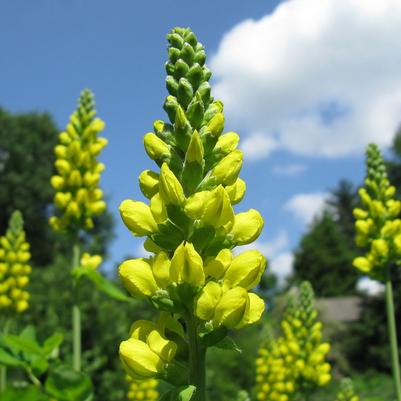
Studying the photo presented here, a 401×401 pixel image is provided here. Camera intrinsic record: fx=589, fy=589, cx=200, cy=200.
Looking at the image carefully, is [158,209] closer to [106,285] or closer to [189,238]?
[189,238]

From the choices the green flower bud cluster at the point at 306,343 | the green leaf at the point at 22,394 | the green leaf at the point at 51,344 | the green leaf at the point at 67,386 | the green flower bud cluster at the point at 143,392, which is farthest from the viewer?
the green flower bud cluster at the point at 143,392

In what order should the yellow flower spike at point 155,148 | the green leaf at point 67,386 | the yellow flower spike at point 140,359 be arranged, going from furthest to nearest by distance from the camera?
the green leaf at point 67,386
the yellow flower spike at point 155,148
the yellow flower spike at point 140,359

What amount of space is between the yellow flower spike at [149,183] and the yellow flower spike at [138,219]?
4.6 inches

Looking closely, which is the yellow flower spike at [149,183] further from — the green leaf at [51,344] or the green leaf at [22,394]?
the green leaf at [51,344]

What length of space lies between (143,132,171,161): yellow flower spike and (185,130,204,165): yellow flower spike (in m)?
0.13

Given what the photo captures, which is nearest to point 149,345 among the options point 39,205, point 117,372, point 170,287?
point 170,287

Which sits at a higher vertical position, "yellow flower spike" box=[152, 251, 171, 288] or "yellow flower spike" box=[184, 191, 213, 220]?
"yellow flower spike" box=[184, 191, 213, 220]

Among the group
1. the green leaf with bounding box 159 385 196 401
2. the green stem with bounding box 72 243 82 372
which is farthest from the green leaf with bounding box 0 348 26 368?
the green stem with bounding box 72 243 82 372

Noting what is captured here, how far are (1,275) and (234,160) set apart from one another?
5.53m

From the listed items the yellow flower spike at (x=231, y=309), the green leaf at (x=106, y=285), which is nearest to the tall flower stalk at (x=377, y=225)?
the green leaf at (x=106, y=285)

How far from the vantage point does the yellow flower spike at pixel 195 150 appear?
6.88ft

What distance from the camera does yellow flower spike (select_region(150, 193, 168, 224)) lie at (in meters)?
2.12

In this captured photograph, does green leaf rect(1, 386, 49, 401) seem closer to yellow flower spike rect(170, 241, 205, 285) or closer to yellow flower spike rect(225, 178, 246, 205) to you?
yellow flower spike rect(170, 241, 205, 285)

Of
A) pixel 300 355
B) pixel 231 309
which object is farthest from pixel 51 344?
pixel 300 355
